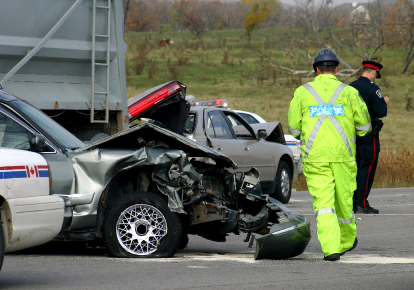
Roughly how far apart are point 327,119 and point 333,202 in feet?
2.60

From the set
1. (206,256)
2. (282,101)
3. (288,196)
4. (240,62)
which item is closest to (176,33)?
(240,62)

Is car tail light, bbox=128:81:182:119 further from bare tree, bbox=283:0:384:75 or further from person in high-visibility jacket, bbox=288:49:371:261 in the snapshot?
bare tree, bbox=283:0:384:75

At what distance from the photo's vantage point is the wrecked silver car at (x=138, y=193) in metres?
6.50

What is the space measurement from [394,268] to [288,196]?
799 cm

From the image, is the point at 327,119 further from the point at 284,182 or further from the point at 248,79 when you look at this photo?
the point at 248,79

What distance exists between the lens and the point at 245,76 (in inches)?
1951

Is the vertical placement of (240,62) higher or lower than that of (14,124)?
higher

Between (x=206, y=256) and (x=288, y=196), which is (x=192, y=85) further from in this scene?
(x=206, y=256)

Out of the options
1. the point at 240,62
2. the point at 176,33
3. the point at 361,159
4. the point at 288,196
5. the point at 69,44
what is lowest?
the point at 288,196

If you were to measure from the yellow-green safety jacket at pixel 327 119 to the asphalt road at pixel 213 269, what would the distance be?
1.03 metres

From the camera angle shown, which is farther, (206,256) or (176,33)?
(176,33)

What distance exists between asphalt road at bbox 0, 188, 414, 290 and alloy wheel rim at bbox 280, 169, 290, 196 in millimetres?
5633

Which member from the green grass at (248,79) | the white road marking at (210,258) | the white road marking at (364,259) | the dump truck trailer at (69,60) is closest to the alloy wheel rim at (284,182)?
the dump truck trailer at (69,60)

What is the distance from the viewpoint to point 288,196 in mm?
14016
